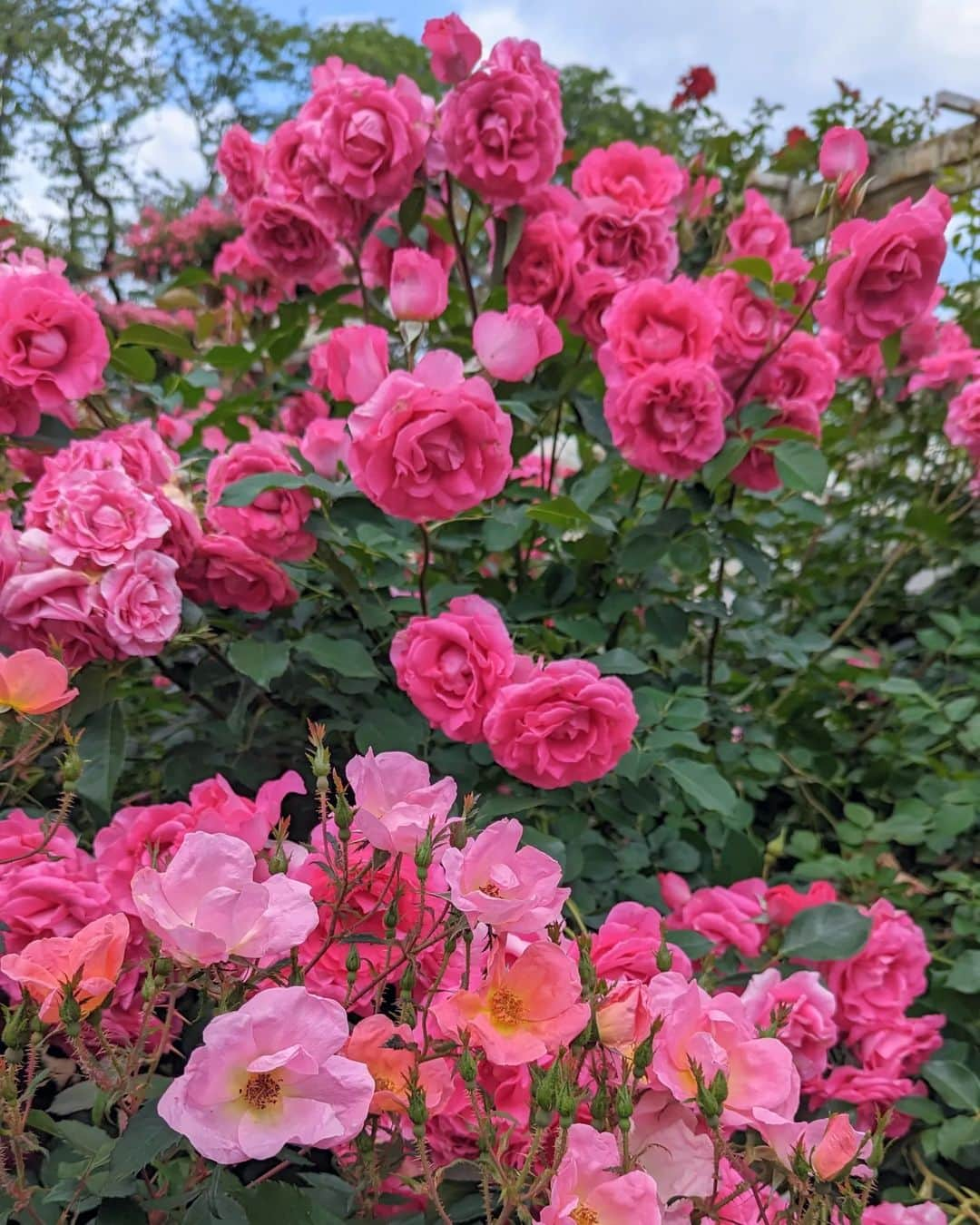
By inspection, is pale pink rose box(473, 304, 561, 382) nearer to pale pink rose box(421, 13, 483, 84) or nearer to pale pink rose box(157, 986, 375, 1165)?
pale pink rose box(421, 13, 483, 84)

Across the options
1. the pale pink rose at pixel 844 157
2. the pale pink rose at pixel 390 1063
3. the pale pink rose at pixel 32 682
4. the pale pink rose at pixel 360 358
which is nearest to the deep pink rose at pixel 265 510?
the pale pink rose at pixel 360 358

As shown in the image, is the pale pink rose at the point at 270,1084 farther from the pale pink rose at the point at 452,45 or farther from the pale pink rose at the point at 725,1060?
the pale pink rose at the point at 452,45

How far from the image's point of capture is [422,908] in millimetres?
573

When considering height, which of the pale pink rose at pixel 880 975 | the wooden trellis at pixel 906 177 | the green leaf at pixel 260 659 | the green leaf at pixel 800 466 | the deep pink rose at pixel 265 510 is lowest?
the pale pink rose at pixel 880 975

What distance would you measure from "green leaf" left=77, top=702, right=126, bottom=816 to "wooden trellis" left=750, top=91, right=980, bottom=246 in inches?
84.4

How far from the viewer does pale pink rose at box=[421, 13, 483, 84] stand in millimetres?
1166

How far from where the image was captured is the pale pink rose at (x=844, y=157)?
115 centimetres

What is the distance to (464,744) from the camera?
1.13m

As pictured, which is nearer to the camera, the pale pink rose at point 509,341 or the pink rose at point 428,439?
the pink rose at point 428,439

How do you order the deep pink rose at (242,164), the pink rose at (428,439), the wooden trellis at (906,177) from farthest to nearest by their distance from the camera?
the wooden trellis at (906,177)
the deep pink rose at (242,164)
the pink rose at (428,439)

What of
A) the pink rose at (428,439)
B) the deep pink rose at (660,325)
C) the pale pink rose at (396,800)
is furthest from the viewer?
the deep pink rose at (660,325)

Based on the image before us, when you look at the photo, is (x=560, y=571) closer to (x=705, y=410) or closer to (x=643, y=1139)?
(x=705, y=410)

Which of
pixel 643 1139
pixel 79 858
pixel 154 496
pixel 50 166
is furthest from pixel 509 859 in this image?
pixel 50 166

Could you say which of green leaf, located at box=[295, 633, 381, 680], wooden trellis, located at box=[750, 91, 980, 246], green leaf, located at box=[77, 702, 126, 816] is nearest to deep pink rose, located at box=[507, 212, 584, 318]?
green leaf, located at box=[295, 633, 381, 680]
